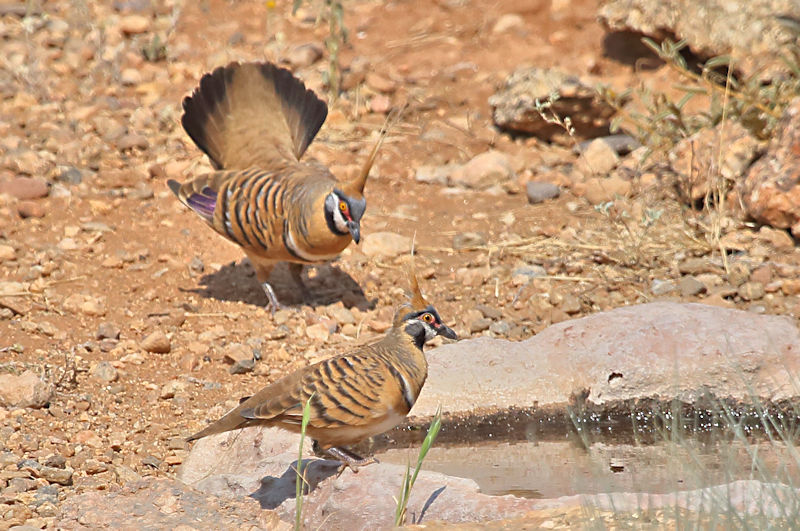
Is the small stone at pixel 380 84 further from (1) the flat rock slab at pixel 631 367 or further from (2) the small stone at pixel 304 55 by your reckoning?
(1) the flat rock slab at pixel 631 367

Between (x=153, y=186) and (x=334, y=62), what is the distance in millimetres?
1851

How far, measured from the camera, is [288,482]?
407 cm

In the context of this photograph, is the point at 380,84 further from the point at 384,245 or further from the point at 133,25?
the point at 133,25

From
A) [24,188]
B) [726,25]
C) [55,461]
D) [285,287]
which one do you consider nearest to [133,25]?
[24,188]

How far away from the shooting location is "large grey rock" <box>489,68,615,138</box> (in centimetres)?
778

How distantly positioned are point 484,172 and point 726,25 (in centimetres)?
219

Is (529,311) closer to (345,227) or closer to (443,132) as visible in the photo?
(345,227)

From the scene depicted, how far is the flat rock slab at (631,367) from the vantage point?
4707 millimetres

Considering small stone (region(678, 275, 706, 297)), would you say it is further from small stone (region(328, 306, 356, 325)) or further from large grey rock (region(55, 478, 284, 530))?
large grey rock (region(55, 478, 284, 530))

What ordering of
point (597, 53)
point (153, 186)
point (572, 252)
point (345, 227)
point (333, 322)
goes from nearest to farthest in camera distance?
point (345, 227)
point (333, 322)
point (572, 252)
point (153, 186)
point (597, 53)

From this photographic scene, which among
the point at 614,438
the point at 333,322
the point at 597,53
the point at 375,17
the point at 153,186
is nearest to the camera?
the point at 614,438

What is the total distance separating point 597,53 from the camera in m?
8.91

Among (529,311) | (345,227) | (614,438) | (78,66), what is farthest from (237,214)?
(78,66)

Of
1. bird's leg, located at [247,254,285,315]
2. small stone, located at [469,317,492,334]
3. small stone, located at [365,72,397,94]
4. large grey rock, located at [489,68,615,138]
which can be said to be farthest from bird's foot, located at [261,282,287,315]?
small stone, located at [365,72,397,94]
